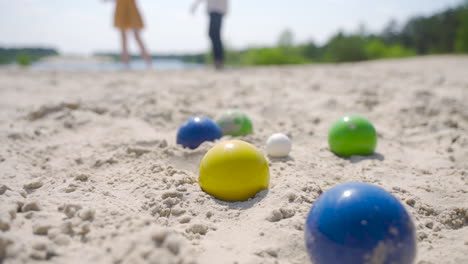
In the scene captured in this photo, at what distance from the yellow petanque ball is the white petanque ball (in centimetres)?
77

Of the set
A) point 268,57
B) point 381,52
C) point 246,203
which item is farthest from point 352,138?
point 381,52

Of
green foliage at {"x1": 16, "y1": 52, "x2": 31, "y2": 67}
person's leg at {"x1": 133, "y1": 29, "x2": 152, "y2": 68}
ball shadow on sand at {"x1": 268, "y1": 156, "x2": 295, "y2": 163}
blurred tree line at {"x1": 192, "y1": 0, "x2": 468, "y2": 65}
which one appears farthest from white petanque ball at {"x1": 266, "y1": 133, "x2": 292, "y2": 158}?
blurred tree line at {"x1": 192, "y1": 0, "x2": 468, "y2": 65}

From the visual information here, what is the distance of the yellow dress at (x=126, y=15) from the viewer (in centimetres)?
800

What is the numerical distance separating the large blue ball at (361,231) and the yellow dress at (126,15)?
759 centimetres

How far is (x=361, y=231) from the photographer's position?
5.34 ft

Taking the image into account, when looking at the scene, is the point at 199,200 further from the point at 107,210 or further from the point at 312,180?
the point at 312,180

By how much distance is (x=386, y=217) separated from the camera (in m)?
1.67

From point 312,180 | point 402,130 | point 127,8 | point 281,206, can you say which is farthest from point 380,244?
point 127,8

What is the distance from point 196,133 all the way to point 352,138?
5.18 feet

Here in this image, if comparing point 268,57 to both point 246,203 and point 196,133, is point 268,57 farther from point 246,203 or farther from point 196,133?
point 246,203

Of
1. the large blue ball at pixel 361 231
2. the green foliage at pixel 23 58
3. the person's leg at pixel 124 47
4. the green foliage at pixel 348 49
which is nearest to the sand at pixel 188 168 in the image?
the large blue ball at pixel 361 231

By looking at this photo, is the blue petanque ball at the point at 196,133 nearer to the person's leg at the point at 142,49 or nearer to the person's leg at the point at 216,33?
the person's leg at the point at 216,33

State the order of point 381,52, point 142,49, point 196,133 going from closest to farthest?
1. point 196,133
2. point 142,49
3. point 381,52

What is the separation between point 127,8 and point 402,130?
261 inches
